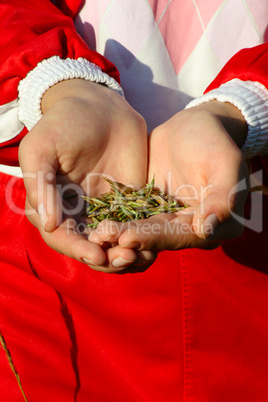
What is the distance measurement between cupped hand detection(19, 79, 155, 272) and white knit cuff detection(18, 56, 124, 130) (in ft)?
0.08

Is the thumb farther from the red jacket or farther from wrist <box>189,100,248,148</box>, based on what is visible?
wrist <box>189,100,248,148</box>

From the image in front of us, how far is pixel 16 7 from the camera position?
1.52 m

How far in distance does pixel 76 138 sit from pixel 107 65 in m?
0.42

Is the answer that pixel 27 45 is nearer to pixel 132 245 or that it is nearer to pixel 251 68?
pixel 251 68

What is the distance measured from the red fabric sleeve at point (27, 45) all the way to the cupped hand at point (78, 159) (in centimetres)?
11

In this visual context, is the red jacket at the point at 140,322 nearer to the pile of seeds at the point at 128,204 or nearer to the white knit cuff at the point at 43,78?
the white knit cuff at the point at 43,78

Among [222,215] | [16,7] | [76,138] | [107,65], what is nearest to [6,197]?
[76,138]

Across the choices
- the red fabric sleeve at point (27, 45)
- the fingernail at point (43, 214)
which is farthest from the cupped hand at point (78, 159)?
the red fabric sleeve at point (27, 45)

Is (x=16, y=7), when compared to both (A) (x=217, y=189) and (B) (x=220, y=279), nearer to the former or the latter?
(A) (x=217, y=189)

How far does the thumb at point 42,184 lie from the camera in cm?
99

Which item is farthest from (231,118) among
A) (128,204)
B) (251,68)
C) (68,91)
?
(68,91)

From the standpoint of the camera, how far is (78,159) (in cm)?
120

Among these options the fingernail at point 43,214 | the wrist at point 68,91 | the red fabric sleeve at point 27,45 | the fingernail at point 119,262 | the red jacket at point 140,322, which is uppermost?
the red fabric sleeve at point 27,45

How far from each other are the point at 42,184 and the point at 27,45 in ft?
1.98
